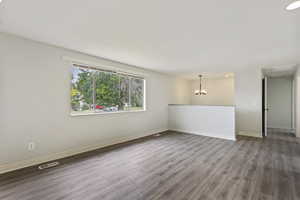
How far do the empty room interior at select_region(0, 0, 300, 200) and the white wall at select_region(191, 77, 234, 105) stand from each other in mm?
2091

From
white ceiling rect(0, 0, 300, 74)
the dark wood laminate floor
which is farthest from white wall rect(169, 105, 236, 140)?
white ceiling rect(0, 0, 300, 74)

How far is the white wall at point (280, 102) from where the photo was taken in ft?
21.2

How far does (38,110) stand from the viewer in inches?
115

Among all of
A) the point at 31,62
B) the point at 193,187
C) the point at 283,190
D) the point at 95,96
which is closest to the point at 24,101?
the point at 31,62

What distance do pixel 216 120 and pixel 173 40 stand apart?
3.43m

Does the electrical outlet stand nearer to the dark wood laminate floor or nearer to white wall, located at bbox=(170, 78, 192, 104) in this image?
the dark wood laminate floor

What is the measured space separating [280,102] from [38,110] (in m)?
8.69

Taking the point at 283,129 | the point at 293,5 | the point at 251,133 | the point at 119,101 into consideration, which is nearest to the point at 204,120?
the point at 251,133

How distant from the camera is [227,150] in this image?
3771 millimetres

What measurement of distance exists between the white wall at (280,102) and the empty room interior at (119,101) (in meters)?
1.82

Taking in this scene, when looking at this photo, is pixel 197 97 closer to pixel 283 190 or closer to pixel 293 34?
pixel 293 34

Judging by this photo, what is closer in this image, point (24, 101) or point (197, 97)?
point (24, 101)

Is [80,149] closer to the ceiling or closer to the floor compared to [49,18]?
closer to the floor

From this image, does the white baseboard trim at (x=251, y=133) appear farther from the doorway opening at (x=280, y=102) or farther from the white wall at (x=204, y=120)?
the doorway opening at (x=280, y=102)
